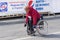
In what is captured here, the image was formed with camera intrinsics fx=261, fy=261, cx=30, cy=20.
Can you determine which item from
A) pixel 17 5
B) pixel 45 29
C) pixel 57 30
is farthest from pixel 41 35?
pixel 17 5

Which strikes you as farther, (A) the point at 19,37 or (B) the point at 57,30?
(B) the point at 57,30

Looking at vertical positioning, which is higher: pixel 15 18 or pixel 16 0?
pixel 16 0

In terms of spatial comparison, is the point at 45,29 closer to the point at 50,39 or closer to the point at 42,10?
the point at 50,39

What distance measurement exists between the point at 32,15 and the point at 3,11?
6.18 m

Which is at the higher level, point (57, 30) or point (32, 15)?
point (32, 15)

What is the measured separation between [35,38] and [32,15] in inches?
36.6

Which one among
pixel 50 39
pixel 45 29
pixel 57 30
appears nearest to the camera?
pixel 50 39

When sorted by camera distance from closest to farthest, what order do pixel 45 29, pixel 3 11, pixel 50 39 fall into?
1. pixel 50 39
2. pixel 45 29
3. pixel 3 11

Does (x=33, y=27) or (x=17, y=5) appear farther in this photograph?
(x=17, y=5)

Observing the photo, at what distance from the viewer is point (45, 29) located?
10.5 meters

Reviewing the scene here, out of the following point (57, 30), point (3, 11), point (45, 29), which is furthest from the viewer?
point (3, 11)

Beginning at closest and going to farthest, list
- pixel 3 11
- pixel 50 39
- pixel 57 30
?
1. pixel 50 39
2. pixel 57 30
3. pixel 3 11

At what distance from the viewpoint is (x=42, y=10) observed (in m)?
16.7

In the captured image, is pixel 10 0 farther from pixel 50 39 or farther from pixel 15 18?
pixel 50 39
